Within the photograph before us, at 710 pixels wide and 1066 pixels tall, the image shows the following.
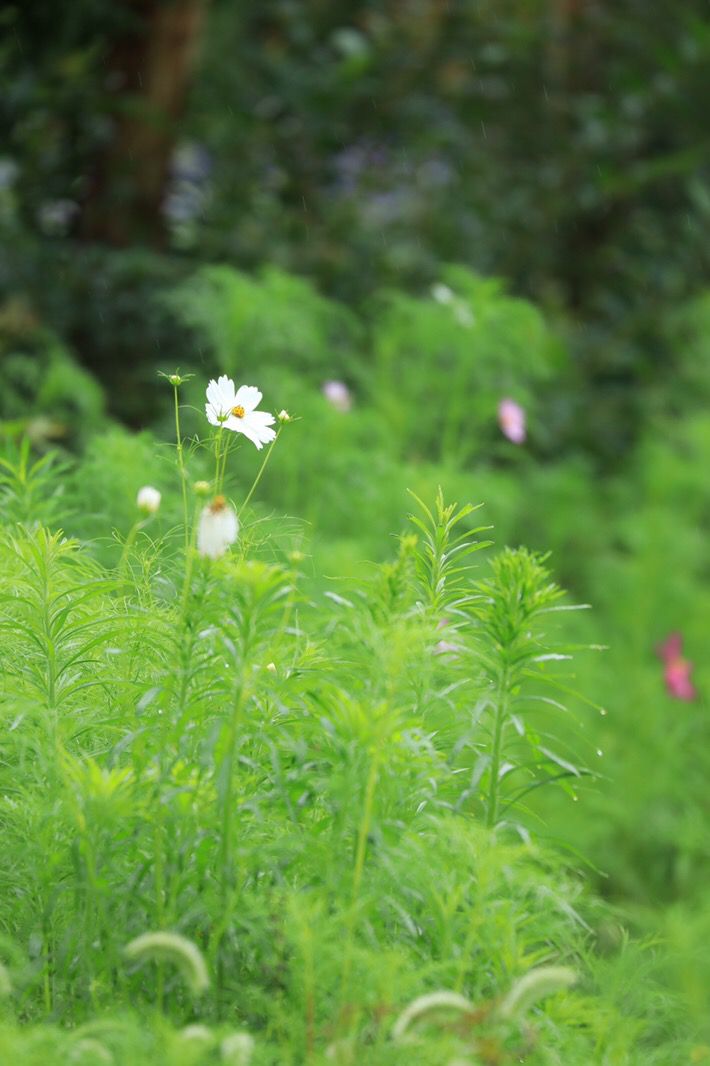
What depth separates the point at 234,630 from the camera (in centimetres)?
124

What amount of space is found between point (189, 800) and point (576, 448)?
3.76 metres

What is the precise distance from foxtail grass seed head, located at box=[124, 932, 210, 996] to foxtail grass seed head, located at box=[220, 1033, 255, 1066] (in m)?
0.05

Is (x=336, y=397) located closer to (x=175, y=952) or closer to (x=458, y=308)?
(x=458, y=308)

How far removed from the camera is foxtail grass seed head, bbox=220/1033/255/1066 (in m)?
0.99

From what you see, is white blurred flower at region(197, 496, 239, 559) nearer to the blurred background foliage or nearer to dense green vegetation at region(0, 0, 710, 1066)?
dense green vegetation at region(0, 0, 710, 1066)

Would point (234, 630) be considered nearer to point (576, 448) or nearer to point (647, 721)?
point (647, 721)

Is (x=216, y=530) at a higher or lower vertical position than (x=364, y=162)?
lower

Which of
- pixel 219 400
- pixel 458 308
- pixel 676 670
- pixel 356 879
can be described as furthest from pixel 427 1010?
pixel 676 670

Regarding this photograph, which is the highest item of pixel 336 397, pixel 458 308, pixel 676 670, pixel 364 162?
pixel 364 162

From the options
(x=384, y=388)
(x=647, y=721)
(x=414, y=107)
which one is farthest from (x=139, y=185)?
(x=647, y=721)

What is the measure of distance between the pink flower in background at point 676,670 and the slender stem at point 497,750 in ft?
7.11

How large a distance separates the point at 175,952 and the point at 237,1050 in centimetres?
9

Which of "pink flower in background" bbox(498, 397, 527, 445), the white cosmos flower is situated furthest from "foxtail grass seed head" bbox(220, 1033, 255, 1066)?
"pink flower in background" bbox(498, 397, 527, 445)

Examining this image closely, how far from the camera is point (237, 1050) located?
3.28ft
